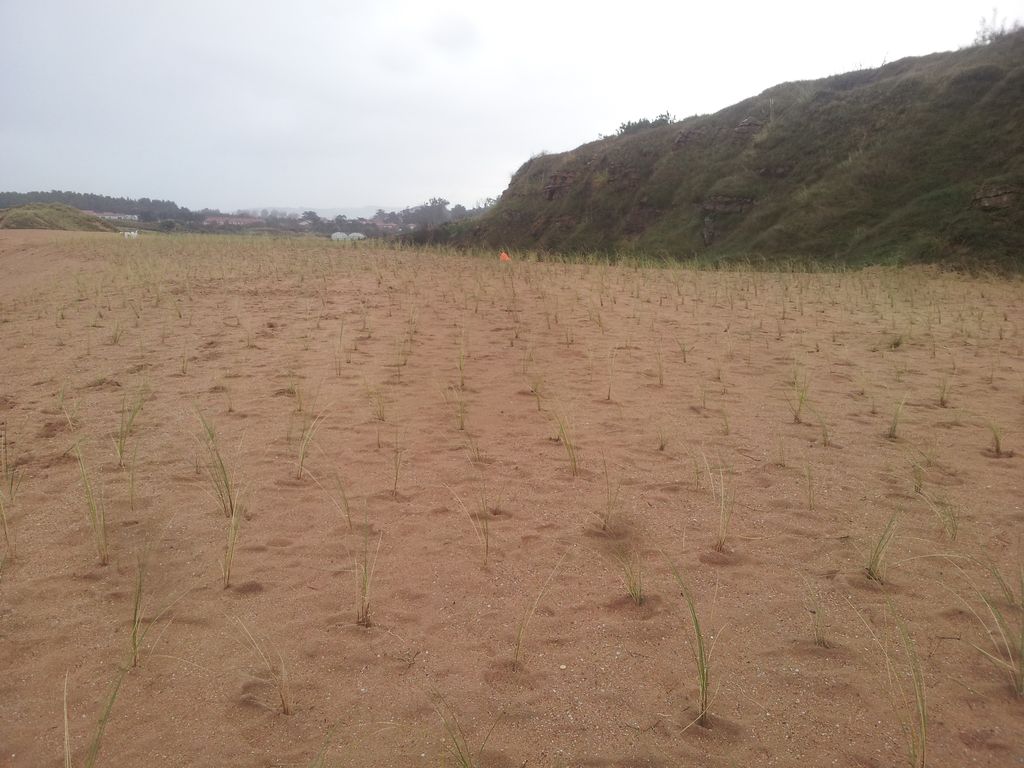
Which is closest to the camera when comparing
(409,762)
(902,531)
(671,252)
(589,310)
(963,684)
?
(409,762)

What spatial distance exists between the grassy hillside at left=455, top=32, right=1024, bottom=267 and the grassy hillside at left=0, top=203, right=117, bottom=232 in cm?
2617

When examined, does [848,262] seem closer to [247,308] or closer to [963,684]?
[247,308]

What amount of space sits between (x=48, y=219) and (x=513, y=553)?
1722 inches

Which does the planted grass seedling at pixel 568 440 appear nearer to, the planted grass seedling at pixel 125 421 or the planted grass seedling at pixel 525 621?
the planted grass seedling at pixel 525 621

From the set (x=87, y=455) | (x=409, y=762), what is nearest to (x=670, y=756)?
(x=409, y=762)

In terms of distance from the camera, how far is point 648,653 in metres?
2.12

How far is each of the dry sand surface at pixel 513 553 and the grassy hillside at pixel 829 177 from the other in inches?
421

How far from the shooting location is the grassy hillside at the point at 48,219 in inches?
1320

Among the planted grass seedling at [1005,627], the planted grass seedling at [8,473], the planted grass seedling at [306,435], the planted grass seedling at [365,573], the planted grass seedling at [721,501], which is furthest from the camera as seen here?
the planted grass seedling at [306,435]

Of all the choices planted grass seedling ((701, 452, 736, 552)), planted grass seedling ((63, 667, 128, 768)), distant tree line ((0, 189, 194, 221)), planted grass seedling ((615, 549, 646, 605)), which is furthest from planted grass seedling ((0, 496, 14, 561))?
distant tree line ((0, 189, 194, 221))

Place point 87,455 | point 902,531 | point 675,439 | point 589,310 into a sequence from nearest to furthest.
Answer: point 902,531 → point 87,455 → point 675,439 → point 589,310

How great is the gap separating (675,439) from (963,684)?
2.14 m

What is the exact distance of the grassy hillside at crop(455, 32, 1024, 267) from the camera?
1438 cm

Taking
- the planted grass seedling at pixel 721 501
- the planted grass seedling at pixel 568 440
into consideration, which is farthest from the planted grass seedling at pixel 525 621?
the planted grass seedling at pixel 568 440
